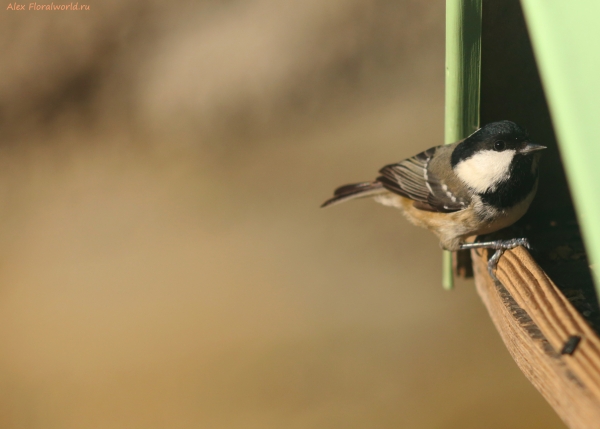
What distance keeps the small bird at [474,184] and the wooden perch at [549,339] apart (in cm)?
14

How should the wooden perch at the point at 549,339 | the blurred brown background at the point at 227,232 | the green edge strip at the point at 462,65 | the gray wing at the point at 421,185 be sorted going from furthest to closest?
the blurred brown background at the point at 227,232 < the gray wing at the point at 421,185 < the green edge strip at the point at 462,65 < the wooden perch at the point at 549,339

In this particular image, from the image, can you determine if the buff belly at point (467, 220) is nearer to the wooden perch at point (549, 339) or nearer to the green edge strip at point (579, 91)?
the wooden perch at point (549, 339)

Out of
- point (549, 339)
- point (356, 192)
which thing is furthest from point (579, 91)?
point (356, 192)

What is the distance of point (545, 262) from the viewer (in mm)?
1522

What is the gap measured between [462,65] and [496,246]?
508mm

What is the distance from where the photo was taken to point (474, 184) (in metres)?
1.61

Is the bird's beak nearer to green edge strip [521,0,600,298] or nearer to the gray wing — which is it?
the gray wing

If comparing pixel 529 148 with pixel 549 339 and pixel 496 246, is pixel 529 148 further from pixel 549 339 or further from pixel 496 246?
pixel 549 339

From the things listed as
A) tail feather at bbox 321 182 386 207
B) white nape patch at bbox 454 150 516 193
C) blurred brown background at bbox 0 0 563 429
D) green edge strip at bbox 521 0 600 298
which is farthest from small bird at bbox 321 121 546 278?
blurred brown background at bbox 0 0 563 429

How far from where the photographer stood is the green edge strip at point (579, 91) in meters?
0.87

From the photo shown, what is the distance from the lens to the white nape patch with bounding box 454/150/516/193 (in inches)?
59.1

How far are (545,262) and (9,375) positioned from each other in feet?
9.33

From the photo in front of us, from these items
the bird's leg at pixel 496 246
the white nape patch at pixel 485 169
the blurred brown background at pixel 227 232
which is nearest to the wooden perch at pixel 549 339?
the bird's leg at pixel 496 246

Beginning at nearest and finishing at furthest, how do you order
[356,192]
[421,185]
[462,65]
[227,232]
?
[462,65] → [421,185] → [356,192] → [227,232]
